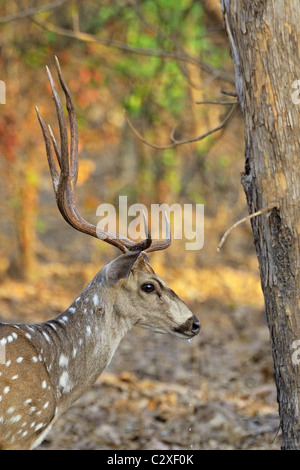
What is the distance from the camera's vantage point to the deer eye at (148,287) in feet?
16.6

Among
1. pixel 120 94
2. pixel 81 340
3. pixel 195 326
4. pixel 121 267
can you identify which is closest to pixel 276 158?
pixel 121 267

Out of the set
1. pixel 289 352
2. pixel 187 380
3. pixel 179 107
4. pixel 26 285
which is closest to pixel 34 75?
pixel 179 107

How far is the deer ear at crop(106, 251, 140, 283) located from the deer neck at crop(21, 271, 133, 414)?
0.11 m

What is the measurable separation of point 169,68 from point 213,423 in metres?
7.23

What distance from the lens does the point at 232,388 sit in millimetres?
8367

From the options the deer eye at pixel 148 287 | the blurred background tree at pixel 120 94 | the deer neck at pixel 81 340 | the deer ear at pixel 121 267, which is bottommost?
the deer neck at pixel 81 340

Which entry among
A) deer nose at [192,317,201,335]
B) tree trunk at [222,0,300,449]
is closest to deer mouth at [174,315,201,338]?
deer nose at [192,317,201,335]

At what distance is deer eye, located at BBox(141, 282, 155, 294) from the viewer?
5.05 meters

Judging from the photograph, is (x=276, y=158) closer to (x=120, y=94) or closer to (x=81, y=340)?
(x=81, y=340)

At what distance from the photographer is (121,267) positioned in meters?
4.87

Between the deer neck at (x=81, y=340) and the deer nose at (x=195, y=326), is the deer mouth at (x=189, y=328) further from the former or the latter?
the deer neck at (x=81, y=340)

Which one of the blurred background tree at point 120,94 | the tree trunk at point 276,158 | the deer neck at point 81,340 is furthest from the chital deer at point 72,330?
the blurred background tree at point 120,94

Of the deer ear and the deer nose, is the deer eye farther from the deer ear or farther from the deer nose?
the deer nose
